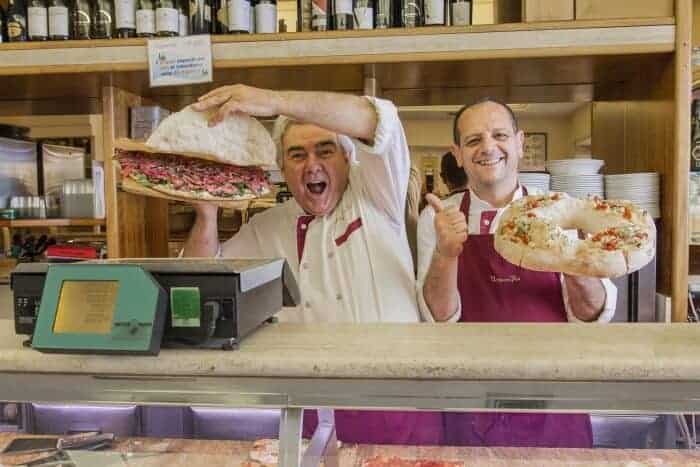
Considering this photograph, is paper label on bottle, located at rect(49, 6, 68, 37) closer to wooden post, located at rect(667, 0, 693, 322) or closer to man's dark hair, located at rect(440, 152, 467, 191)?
man's dark hair, located at rect(440, 152, 467, 191)

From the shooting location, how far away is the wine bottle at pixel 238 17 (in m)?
2.24

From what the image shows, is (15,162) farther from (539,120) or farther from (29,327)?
(539,120)

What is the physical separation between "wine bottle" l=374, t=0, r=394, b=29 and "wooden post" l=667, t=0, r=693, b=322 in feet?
3.09

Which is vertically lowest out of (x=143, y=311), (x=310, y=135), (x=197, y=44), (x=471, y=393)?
(x=471, y=393)

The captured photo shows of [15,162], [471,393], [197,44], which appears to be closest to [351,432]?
[471,393]

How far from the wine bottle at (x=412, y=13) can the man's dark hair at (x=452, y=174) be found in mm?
498

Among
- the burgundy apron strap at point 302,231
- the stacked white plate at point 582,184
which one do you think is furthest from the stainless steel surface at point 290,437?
the stacked white plate at point 582,184

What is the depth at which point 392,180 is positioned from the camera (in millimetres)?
1915

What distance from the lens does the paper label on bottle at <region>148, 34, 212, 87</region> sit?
7.01 ft

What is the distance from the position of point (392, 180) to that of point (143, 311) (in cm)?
110

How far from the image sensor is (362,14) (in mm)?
2234

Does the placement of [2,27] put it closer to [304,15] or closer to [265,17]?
[265,17]

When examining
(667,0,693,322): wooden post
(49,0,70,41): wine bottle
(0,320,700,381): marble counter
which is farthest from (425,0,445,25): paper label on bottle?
(0,320,700,381): marble counter

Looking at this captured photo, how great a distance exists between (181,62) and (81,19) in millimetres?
479
